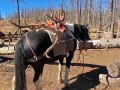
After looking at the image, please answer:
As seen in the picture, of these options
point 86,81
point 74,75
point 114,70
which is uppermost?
Answer: point 114,70

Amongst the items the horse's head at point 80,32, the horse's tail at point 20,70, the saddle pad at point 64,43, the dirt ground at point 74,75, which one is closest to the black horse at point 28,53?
the horse's tail at point 20,70

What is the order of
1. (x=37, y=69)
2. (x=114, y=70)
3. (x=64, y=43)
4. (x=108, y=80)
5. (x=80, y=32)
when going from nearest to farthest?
1. (x=37, y=69)
2. (x=64, y=43)
3. (x=114, y=70)
4. (x=108, y=80)
5. (x=80, y=32)

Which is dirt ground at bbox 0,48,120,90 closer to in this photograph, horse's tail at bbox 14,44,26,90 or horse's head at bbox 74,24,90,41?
horse's head at bbox 74,24,90,41

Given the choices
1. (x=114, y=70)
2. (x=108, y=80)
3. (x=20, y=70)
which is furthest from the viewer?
(x=108, y=80)

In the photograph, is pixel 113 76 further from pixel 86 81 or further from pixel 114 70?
pixel 86 81

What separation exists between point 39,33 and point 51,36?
1.15 ft

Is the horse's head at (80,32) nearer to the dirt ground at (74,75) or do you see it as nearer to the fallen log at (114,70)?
the dirt ground at (74,75)

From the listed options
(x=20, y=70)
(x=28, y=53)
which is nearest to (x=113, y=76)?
(x=28, y=53)

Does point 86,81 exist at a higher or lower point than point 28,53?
lower

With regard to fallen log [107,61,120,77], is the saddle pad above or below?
above

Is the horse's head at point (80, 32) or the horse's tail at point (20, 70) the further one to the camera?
the horse's head at point (80, 32)

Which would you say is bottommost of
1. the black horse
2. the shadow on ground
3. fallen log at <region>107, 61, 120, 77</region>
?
the shadow on ground

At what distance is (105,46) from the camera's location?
494 inches

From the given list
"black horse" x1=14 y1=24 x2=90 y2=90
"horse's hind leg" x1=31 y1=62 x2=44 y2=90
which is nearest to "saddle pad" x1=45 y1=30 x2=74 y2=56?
"black horse" x1=14 y1=24 x2=90 y2=90
